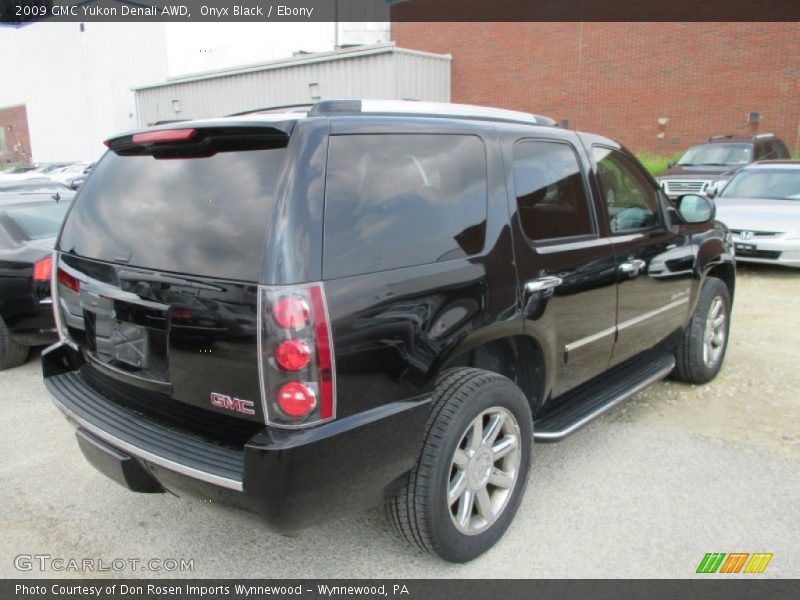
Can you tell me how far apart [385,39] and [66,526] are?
101 ft

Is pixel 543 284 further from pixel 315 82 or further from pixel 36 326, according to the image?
pixel 315 82

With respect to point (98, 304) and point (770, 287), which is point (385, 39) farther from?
point (98, 304)

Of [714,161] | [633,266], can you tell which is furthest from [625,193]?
[714,161]

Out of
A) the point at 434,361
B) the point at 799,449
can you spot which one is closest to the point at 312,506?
the point at 434,361

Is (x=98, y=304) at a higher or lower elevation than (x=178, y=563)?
Answer: higher

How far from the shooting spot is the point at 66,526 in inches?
119

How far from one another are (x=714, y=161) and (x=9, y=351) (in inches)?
571

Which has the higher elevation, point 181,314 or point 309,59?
point 309,59

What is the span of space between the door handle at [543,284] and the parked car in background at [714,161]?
11.2 meters

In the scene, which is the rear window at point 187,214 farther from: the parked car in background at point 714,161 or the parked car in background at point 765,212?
the parked car in background at point 714,161

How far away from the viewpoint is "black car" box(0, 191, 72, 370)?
509 cm

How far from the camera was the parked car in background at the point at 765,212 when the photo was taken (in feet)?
28.8

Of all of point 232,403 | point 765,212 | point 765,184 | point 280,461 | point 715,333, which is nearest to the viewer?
point 280,461

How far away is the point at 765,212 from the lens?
364 inches
